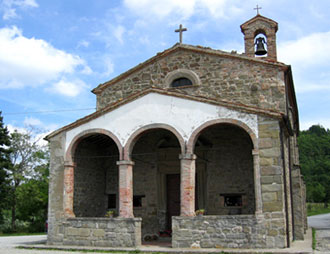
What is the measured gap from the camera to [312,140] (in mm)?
58688

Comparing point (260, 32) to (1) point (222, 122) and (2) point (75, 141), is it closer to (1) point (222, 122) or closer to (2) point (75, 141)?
(1) point (222, 122)

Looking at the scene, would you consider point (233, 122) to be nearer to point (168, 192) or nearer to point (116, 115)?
point (116, 115)

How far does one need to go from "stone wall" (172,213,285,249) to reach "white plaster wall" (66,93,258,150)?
2.28 meters

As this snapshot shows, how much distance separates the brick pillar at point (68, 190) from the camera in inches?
464

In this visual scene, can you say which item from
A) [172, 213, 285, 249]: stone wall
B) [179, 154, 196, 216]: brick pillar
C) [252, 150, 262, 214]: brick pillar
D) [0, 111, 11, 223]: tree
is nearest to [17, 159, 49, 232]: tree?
[0, 111, 11, 223]: tree

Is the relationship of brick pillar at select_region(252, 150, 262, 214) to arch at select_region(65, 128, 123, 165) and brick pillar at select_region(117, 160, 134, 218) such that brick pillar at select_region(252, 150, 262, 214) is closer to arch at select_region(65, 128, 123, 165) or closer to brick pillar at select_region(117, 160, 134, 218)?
brick pillar at select_region(117, 160, 134, 218)

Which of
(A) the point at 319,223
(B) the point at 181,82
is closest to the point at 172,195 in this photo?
(B) the point at 181,82

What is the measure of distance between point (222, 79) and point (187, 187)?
4861 millimetres

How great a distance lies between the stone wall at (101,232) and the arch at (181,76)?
5601 millimetres

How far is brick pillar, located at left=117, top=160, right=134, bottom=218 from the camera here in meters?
11.1

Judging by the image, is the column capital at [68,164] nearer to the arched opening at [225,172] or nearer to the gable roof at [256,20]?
the arched opening at [225,172]

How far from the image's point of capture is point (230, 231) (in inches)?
393

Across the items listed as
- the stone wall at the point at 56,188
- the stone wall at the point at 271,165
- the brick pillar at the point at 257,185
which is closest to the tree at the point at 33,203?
the stone wall at the point at 56,188

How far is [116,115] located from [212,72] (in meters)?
4.14
